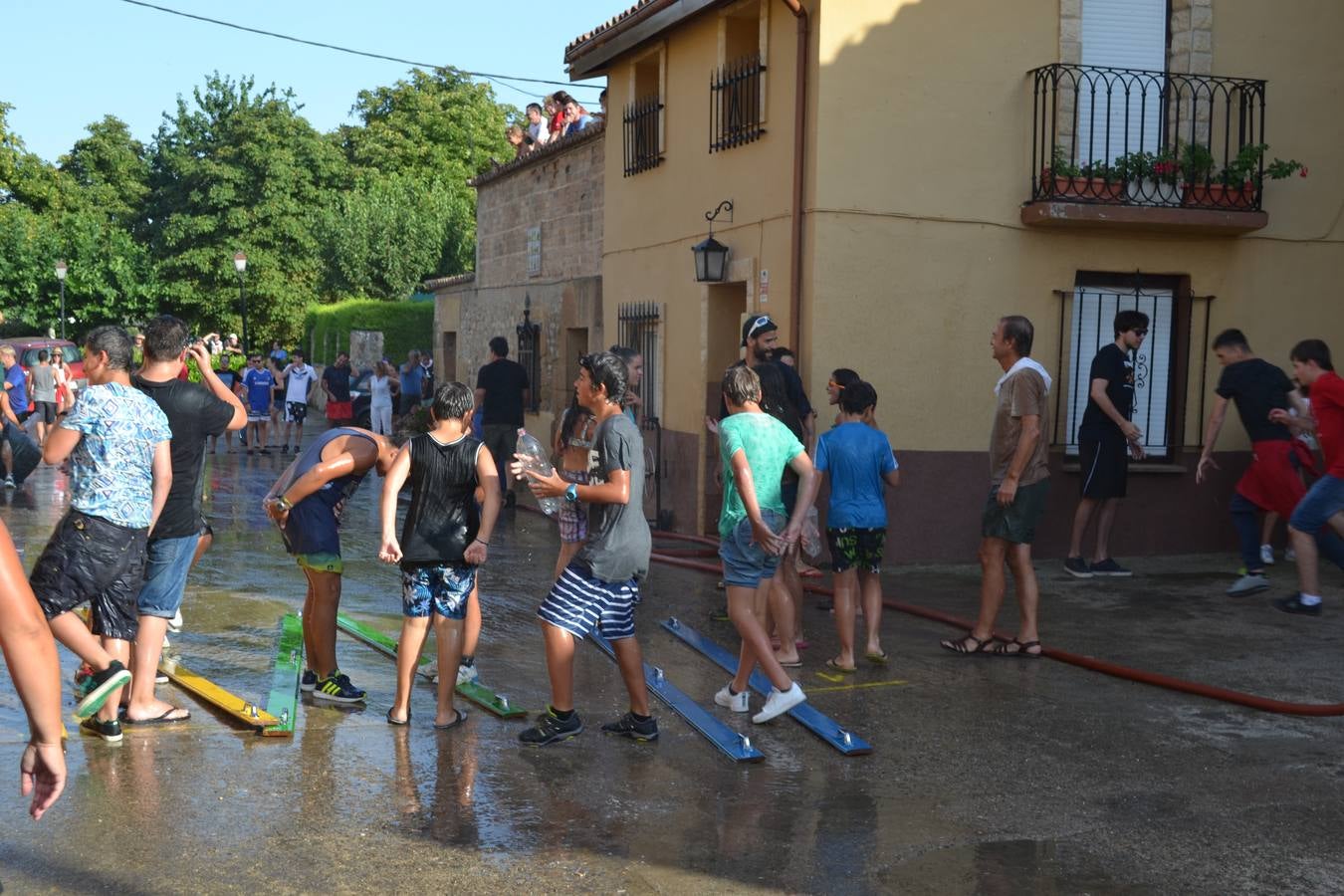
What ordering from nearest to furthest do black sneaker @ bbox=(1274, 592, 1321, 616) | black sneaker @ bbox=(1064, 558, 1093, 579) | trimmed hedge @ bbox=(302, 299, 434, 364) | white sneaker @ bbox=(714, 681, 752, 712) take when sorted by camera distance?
white sneaker @ bbox=(714, 681, 752, 712)
black sneaker @ bbox=(1274, 592, 1321, 616)
black sneaker @ bbox=(1064, 558, 1093, 579)
trimmed hedge @ bbox=(302, 299, 434, 364)

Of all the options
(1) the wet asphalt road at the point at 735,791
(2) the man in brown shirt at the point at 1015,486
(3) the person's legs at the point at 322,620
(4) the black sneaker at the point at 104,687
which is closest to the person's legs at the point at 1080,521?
(1) the wet asphalt road at the point at 735,791

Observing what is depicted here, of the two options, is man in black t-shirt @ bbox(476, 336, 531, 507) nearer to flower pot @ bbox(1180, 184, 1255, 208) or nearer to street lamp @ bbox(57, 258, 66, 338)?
flower pot @ bbox(1180, 184, 1255, 208)

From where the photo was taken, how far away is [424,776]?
5.64 metres

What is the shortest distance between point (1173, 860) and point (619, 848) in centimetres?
192

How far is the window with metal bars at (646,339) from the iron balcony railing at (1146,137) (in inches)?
181

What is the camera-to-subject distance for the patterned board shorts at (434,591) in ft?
20.6

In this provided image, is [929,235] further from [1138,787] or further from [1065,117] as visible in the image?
[1138,787]

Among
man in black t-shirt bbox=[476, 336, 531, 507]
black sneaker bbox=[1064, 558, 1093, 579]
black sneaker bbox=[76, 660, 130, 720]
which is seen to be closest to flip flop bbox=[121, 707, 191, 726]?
black sneaker bbox=[76, 660, 130, 720]

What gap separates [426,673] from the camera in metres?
7.35

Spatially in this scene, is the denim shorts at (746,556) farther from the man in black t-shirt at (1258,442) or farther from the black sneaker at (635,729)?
the man in black t-shirt at (1258,442)

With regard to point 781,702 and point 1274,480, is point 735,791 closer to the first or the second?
point 781,702

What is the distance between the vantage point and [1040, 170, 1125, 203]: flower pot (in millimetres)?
11309

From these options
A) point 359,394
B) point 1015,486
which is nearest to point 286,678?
point 1015,486

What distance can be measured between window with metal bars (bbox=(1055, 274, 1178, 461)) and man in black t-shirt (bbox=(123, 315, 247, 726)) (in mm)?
7463
